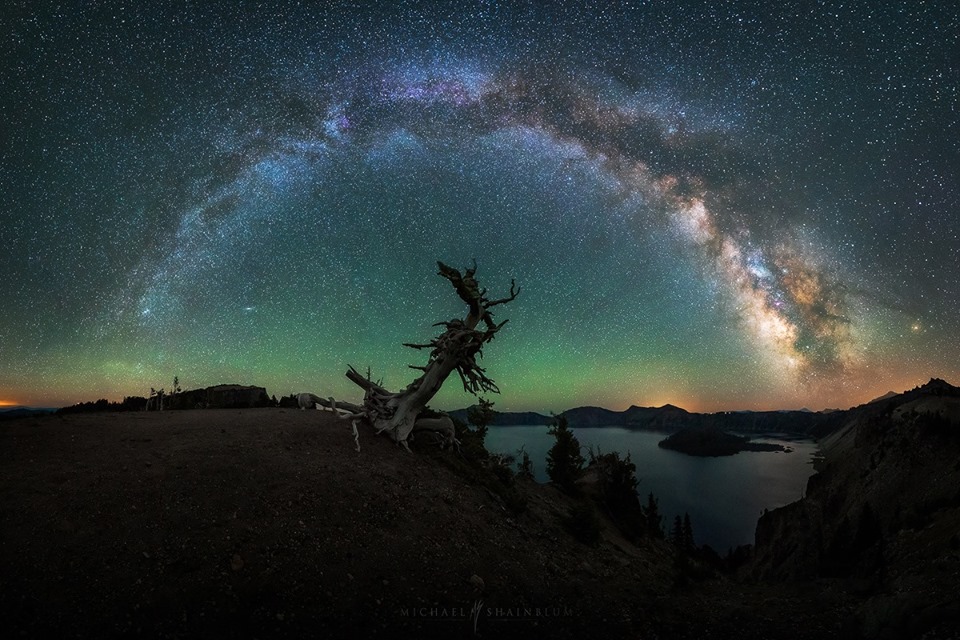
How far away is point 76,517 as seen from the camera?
28.6 feet

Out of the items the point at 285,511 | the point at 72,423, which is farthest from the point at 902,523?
the point at 72,423

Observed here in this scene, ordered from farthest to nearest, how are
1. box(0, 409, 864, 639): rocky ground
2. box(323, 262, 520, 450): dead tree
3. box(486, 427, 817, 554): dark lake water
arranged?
box(486, 427, 817, 554): dark lake water, box(323, 262, 520, 450): dead tree, box(0, 409, 864, 639): rocky ground

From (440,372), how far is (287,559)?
10144 mm

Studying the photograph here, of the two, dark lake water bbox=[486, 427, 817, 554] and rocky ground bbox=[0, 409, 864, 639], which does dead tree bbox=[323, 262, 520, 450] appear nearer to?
rocky ground bbox=[0, 409, 864, 639]

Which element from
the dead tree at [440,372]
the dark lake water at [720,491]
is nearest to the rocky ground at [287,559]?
the dead tree at [440,372]

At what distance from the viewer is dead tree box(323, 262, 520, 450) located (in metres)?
18.0

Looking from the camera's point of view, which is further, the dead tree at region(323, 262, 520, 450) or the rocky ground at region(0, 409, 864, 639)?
the dead tree at region(323, 262, 520, 450)

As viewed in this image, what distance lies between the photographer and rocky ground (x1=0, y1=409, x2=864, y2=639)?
7.29 metres

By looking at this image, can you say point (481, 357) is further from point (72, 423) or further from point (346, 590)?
point (72, 423)

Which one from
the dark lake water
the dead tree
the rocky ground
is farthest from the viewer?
the dark lake water

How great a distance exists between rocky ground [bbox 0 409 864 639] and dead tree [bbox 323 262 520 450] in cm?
307

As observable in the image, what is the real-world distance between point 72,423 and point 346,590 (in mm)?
13969

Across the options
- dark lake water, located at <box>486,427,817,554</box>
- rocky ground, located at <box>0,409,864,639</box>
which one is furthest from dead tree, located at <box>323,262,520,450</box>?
dark lake water, located at <box>486,427,817,554</box>

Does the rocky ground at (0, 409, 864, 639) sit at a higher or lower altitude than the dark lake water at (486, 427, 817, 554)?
higher
